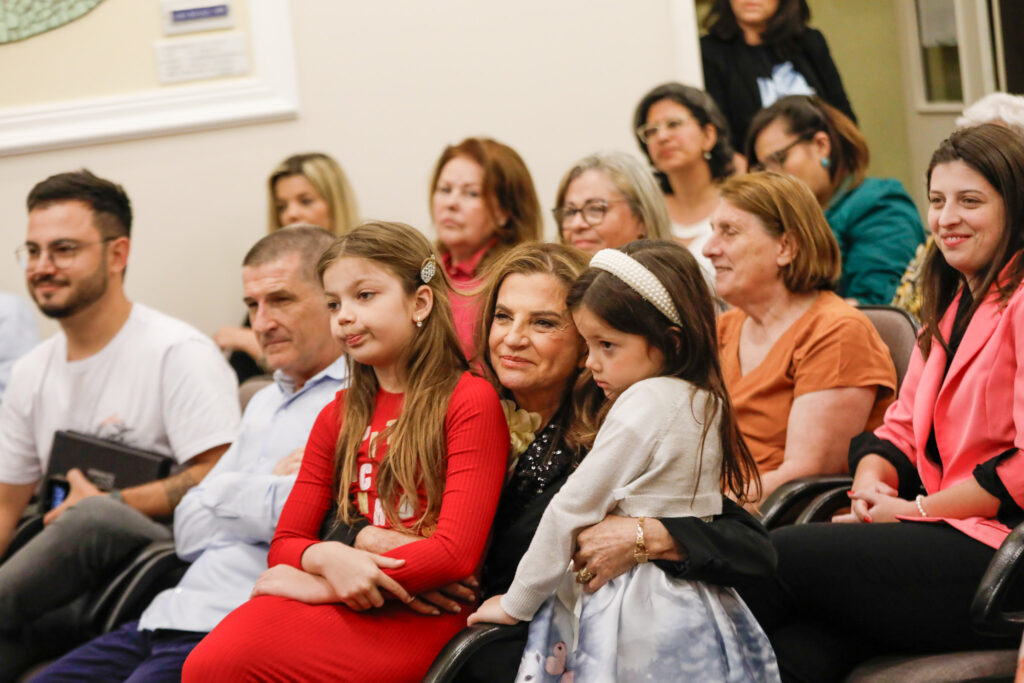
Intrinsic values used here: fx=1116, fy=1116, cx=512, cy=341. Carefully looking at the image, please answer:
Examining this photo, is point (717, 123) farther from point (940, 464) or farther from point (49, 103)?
point (49, 103)

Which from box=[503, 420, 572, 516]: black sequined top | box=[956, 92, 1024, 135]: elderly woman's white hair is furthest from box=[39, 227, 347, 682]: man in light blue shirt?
box=[956, 92, 1024, 135]: elderly woman's white hair

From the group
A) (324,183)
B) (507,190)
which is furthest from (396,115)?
(507,190)

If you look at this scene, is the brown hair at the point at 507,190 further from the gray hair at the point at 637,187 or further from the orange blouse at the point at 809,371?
the orange blouse at the point at 809,371

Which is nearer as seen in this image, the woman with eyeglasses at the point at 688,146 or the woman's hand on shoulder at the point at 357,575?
the woman's hand on shoulder at the point at 357,575

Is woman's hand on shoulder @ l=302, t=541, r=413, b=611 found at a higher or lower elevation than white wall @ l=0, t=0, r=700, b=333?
lower

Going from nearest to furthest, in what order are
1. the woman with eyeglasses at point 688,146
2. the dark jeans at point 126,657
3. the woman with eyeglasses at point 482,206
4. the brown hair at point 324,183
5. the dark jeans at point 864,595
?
the dark jeans at point 864,595 → the dark jeans at point 126,657 → the woman with eyeglasses at point 482,206 → the woman with eyeglasses at point 688,146 → the brown hair at point 324,183

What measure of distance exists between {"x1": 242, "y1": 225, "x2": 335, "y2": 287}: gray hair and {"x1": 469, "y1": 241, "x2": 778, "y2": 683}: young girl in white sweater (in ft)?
3.61

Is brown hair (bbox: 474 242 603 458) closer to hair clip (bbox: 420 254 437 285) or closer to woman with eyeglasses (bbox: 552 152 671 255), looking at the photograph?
hair clip (bbox: 420 254 437 285)

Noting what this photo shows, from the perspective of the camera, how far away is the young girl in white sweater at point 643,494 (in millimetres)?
1738

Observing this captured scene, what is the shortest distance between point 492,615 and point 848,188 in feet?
7.65

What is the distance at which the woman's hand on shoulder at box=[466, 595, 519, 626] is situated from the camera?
1.83 m

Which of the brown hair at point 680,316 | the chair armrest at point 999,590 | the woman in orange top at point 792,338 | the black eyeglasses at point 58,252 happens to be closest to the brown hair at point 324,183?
the black eyeglasses at point 58,252

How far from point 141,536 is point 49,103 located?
2.22m

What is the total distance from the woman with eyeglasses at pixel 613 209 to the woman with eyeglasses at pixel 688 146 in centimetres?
63
